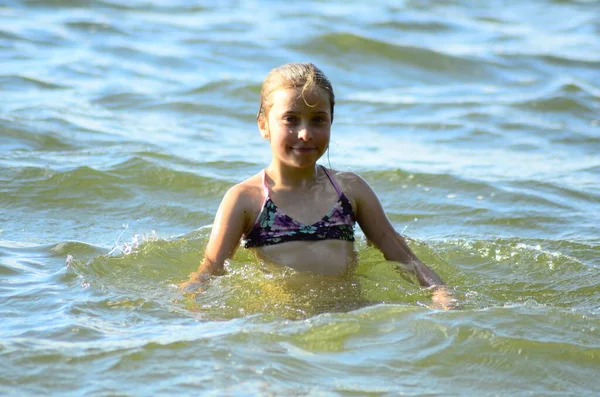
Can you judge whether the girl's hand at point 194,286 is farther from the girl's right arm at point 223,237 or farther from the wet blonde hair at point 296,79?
the wet blonde hair at point 296,79

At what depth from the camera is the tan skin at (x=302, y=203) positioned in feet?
16.7

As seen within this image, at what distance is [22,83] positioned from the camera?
10.7 metres

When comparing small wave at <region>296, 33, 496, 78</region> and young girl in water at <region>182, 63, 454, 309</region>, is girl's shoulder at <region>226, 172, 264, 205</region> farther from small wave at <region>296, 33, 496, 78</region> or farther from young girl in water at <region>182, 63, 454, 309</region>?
small wave at <region>296, 33, 496, 78</region>

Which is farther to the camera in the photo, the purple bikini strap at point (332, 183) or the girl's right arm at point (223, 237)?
the purple bikini strap at point (332, 183)

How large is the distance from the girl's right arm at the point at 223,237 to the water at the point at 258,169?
10 centimetres

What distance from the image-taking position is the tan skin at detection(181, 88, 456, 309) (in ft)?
16.7

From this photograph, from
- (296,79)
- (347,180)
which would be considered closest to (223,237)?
(347,180)

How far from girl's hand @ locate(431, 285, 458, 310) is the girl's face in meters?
0.96

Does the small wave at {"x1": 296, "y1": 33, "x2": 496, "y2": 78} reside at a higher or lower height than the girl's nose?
lower

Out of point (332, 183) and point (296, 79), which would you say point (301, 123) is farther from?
point (332, 183)

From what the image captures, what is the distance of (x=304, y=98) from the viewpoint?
5.06 m

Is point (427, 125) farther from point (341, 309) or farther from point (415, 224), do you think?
point (341, 309)

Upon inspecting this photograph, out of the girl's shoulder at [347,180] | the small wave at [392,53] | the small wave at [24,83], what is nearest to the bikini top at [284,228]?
the girl's shoulder at [347,180]

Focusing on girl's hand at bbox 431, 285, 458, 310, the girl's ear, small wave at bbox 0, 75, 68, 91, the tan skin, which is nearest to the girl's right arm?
the tan skin
